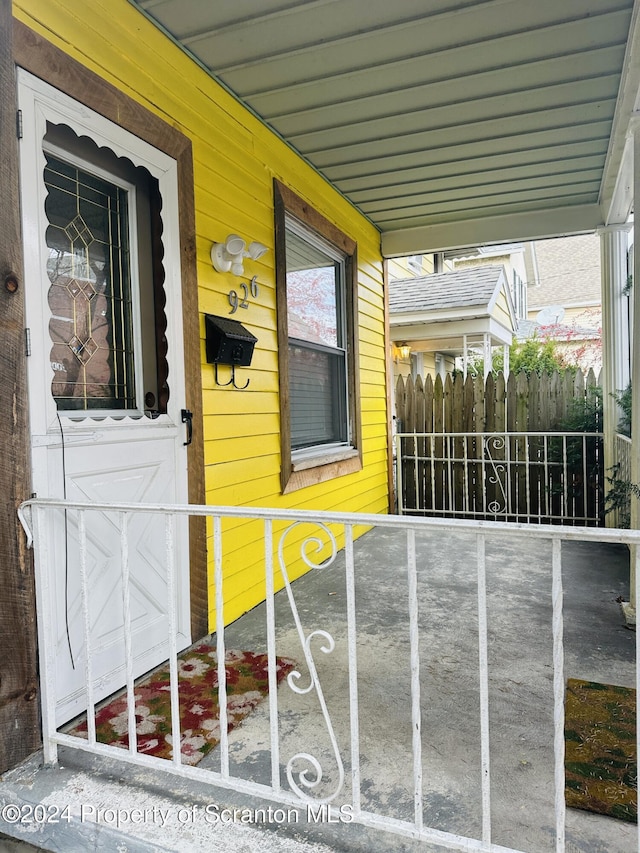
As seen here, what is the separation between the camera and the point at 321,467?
4.34 meters

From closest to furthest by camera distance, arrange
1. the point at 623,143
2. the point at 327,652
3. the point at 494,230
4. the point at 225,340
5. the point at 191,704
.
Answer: the point at 327,652 → the point at 191,704 → the point at 225,340 → the point at 623,143 → the point at 494,230

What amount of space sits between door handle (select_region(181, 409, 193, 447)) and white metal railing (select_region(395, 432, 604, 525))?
12.8 feet

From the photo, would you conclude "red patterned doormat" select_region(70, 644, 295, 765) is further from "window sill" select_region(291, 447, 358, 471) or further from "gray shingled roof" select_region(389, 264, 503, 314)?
"gray shingled roof" select_region(389, 264, 503, 314)

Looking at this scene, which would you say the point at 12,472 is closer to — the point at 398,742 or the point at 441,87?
the point at 398,742

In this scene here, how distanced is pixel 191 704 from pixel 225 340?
171 cm

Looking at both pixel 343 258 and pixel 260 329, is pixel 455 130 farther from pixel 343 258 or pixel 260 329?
pixel 260 329

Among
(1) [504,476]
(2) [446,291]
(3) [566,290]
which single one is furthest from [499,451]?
(3) [566,290]

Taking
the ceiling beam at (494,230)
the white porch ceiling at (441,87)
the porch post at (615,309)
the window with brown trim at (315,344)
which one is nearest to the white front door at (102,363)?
the white porch ceiling at (441,87)

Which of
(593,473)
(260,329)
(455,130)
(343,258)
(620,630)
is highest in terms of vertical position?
(455,130)

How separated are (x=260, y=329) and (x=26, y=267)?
1699 millimetres

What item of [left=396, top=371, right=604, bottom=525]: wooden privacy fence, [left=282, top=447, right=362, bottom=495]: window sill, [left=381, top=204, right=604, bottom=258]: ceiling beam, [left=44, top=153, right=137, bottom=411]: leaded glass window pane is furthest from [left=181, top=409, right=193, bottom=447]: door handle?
[left=396, top=371, right=604, bottom=525]: wooden privacy fence

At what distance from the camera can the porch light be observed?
301cm

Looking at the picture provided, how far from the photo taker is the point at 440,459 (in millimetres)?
6426

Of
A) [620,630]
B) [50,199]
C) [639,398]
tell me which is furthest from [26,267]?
[620,630]
